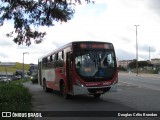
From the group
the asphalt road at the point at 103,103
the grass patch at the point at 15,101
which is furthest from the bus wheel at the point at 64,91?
the grass patch at the point at 15,101

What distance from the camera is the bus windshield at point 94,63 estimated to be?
749 inches

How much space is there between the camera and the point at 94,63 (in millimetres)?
19141

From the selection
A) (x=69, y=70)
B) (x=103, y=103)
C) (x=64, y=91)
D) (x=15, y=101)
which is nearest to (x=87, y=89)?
(x=103, y=103)

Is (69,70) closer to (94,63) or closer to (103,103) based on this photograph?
(94,63)

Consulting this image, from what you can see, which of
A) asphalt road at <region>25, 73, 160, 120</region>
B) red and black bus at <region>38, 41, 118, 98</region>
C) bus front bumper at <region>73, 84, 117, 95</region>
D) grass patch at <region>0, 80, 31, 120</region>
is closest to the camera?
grass patch at <region>0, 80, 31, 120</region>

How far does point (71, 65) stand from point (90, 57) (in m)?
1.01

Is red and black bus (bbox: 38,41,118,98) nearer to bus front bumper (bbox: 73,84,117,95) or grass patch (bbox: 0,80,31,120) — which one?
bus front bumper (bbox: 73,84,117,95)

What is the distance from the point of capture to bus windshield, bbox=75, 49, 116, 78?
1903 centimetres

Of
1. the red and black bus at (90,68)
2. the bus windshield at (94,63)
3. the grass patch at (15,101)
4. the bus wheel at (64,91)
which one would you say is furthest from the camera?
the bus wheel at (64,91)

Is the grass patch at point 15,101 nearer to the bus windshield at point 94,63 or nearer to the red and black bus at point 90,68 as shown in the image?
the red and black bus at point 90,68

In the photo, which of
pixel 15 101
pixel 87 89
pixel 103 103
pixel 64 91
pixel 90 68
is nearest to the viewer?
pixel 15 101

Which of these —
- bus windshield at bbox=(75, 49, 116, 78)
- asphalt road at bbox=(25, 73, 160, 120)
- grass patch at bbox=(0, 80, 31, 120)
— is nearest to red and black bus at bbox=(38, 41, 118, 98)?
bus windshield at bbox=(75, 49, 116, 78)

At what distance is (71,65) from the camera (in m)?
19.3

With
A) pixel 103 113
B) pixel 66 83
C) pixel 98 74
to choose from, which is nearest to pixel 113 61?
pixel 98 74
